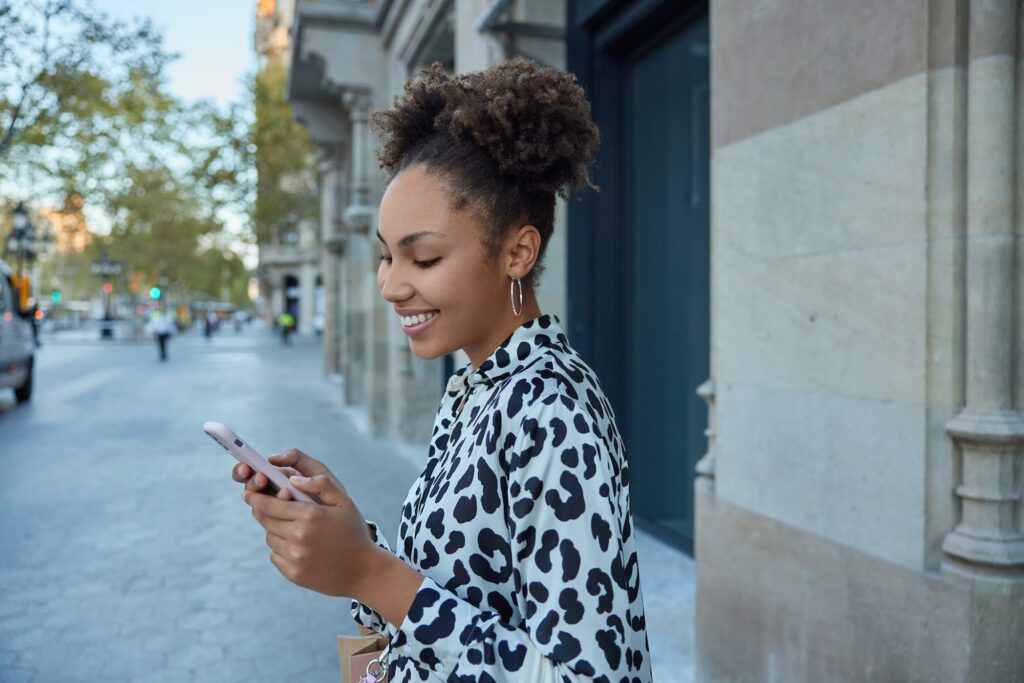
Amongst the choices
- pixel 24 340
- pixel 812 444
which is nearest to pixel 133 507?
pixel 812 444

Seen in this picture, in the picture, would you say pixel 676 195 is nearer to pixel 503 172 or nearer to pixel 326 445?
pixel 503 172

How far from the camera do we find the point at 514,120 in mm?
1359

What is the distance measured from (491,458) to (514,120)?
1.85 ft

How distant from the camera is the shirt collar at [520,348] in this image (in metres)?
1.37

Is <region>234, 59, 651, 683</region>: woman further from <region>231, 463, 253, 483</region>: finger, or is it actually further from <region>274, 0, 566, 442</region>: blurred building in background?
<region>274, 0, 566, 442</region>: blurred building in background

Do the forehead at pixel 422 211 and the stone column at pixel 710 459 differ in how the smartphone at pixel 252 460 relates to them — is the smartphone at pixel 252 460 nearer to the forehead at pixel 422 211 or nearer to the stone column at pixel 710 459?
the forehead at pixel 422 211

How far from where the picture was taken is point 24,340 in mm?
14188

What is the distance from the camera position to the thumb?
1.19m

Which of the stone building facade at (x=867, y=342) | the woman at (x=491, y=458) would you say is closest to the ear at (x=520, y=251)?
the woman at (x=491, y=458)

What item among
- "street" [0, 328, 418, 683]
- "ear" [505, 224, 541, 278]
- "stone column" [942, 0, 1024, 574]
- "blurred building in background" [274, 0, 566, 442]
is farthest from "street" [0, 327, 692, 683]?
"ear" [505, 224, 541, 278]

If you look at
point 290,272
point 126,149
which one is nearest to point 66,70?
point 126,149

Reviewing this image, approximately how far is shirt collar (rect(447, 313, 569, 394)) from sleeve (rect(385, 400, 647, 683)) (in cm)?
18

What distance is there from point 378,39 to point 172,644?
8.94 m

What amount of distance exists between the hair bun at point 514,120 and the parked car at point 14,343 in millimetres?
14046
